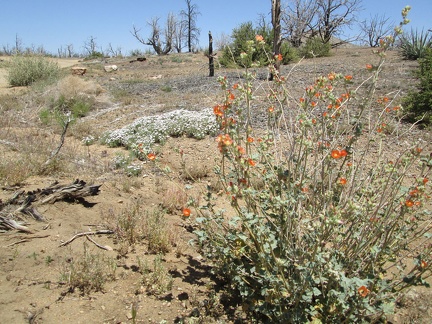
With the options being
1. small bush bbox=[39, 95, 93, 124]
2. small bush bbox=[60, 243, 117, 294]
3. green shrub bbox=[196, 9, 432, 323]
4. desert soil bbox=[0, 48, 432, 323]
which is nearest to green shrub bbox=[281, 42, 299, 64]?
small bush bbox=[39, 95, 93, 124]

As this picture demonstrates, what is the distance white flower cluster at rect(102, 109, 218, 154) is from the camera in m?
6.25

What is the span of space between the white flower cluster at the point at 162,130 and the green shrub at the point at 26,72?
8.09 meters

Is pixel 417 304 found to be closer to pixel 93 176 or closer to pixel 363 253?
pixel 363 253

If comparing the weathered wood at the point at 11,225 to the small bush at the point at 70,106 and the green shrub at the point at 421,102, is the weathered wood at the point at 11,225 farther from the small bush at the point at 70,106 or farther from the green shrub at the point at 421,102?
the green shrub at the point at 421,102

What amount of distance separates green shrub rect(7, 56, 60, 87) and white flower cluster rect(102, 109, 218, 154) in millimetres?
8087

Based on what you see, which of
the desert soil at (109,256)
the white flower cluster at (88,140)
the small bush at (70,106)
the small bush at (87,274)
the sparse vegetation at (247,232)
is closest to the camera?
the sparse vegetation at (247,232)

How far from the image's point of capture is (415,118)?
6.61 m

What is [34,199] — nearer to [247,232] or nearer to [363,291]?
[247,232]

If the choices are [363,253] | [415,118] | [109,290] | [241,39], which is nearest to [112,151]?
[109,290]

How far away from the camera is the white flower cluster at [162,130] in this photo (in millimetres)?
6254

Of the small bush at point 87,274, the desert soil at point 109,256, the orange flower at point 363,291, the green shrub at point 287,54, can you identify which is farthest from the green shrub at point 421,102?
the green shrub at point 287,54

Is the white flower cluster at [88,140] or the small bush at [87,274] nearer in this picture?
the small bush at [87,274]

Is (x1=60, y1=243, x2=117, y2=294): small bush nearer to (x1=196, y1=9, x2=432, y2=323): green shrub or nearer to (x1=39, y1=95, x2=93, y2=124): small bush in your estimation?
(x1=196, y1=9, x2=432, y2=323): green shrub

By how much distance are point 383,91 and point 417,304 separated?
6.03 m
